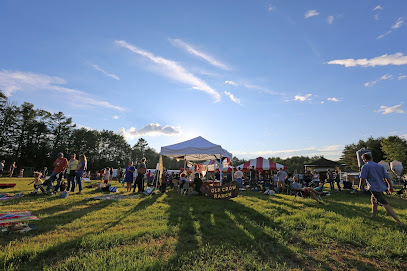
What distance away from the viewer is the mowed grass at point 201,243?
267 centimetres

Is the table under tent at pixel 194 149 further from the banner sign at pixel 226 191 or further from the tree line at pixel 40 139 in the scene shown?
the tree line at pixel 40 139

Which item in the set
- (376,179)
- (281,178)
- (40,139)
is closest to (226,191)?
(376,179)

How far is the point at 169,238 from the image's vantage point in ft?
11.9

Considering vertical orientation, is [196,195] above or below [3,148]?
below

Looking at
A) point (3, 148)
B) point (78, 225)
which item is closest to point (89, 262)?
point (78, 225)

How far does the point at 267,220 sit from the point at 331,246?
1.74 meters

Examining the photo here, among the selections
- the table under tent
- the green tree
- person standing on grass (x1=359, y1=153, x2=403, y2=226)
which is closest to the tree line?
the table under tent

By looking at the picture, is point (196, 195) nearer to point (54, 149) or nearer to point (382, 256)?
point (382, 256)

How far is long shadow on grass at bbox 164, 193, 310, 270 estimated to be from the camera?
9.52ft

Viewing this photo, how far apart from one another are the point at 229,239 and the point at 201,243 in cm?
59

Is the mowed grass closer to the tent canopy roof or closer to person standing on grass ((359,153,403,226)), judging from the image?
person standing on grass ((359,153,403,226))

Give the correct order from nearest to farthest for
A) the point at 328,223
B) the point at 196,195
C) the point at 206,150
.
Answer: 1. the point at 328,223
2. the point at 196,195
3. the point at 206,150

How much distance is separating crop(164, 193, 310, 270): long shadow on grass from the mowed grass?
13mm

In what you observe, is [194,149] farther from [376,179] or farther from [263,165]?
[263,165]
